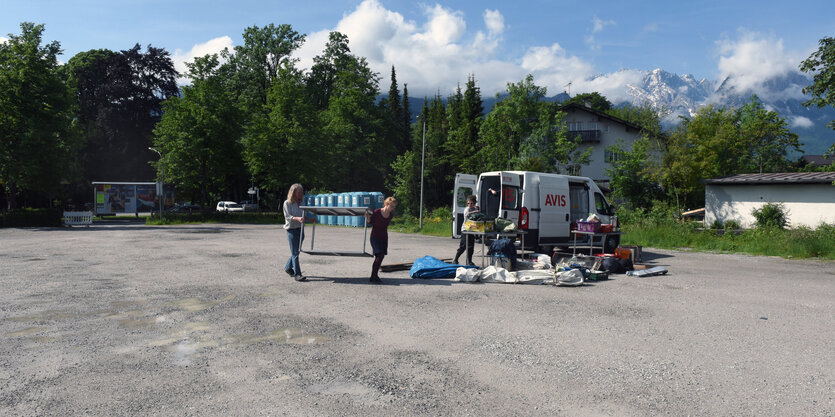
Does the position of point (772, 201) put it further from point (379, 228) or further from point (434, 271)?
point (379, 228)

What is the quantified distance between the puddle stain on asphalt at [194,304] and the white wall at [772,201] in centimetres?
2488

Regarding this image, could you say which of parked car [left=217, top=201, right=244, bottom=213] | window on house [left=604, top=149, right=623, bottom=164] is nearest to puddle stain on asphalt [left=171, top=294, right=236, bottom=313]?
window on house [left=604, top=149, right=623, bottom=164]

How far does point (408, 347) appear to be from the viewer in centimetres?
570

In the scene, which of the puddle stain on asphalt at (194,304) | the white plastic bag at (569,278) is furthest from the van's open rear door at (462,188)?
the puddle stain on asphalt at (194,304)

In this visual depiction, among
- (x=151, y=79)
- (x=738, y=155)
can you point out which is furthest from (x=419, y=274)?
(x=151, y=79)

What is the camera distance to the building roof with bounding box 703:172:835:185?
2284 cm

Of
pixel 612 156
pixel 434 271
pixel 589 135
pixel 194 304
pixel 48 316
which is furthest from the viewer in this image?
pixel 589 135

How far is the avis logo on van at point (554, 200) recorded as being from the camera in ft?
47.9

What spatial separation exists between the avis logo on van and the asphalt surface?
418 cm

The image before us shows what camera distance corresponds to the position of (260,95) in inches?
2191

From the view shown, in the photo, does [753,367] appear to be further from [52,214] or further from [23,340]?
[52,214]

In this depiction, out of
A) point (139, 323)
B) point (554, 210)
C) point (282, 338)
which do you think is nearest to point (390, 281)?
point (282, 338)

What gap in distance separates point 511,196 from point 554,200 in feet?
4.61

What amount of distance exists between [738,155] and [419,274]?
37.7 m
